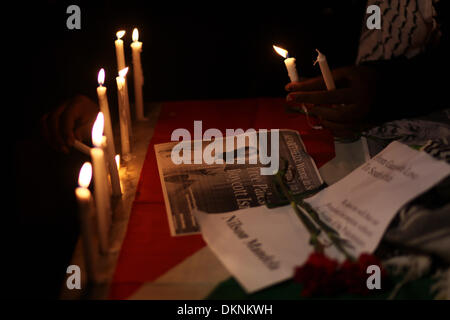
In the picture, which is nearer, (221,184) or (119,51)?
(221,184)

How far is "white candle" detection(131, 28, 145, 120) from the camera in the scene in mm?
1155

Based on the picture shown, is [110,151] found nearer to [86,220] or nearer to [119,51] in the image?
[86,220]

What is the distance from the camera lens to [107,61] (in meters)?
1.38

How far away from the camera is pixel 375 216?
2.38 ft

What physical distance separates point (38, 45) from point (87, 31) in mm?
164

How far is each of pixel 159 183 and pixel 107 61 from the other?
62cm

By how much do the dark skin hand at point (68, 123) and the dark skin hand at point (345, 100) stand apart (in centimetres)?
49

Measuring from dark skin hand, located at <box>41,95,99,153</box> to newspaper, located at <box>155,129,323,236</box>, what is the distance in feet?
0.61

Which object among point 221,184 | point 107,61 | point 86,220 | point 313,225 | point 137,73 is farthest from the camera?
point 107,61

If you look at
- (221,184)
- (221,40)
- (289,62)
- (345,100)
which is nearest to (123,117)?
(221,184)

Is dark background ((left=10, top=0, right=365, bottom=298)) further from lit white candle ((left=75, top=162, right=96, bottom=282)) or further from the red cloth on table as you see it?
lit white candle ((left=75, top=162, right=96, bottom=282))

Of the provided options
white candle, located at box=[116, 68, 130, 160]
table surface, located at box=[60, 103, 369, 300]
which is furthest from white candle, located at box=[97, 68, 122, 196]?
white candle, located at box=[116, 68, 130, 160]

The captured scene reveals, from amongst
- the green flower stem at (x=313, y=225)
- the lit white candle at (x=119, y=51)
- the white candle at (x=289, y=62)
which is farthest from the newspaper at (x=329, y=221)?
the lit white candle at (x=119, y=51)

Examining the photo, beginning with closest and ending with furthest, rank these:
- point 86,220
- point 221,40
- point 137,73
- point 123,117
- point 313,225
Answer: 1. point 86,220
2. point 313,225
3. point 123,117
4. point 137,73
5. point 221,40
